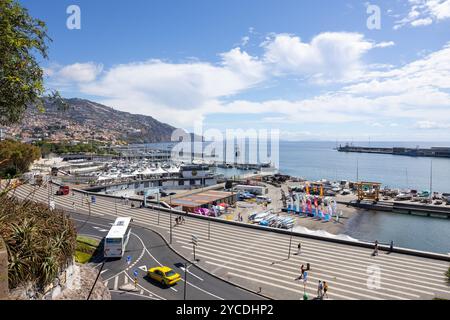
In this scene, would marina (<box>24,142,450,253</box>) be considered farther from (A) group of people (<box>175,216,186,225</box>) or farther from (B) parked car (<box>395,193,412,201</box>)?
(A) group of people (<box>175,216,186,225</box>)

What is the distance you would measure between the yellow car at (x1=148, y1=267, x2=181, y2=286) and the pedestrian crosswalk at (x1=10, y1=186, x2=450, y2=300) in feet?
7.38

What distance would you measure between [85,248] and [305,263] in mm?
15953

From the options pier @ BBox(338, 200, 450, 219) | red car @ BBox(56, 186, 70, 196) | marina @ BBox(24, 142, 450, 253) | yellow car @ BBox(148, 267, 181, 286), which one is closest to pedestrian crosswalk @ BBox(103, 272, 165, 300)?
yellow car @ BBox(148, 267, 181, 286)

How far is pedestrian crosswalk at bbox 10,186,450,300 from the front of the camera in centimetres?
1638

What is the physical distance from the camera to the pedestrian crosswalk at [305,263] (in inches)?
645

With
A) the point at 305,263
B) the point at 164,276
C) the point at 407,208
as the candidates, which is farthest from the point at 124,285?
the point at 407,208

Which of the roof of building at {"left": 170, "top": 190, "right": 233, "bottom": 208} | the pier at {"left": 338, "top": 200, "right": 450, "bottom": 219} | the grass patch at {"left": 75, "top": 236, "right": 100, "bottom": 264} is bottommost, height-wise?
the pier at {"left": 338, "top": 200, "right": 450, "bottom": 219}

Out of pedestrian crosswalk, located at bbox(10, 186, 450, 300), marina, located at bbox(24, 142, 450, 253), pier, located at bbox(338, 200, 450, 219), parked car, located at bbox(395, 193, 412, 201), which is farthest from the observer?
parked car, located at bbox(395, 193, 412, 201)

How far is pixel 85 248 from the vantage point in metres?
21.4

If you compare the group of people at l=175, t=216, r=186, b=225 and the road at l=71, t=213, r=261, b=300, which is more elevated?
the group of people at l=175, t=216, r=186, b=225

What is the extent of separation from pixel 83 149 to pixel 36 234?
130166mm

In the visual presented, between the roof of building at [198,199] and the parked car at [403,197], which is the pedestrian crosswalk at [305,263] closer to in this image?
the roof of building at [198,199]

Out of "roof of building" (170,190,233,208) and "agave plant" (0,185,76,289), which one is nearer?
"agave plant" (0,185,76,289)
